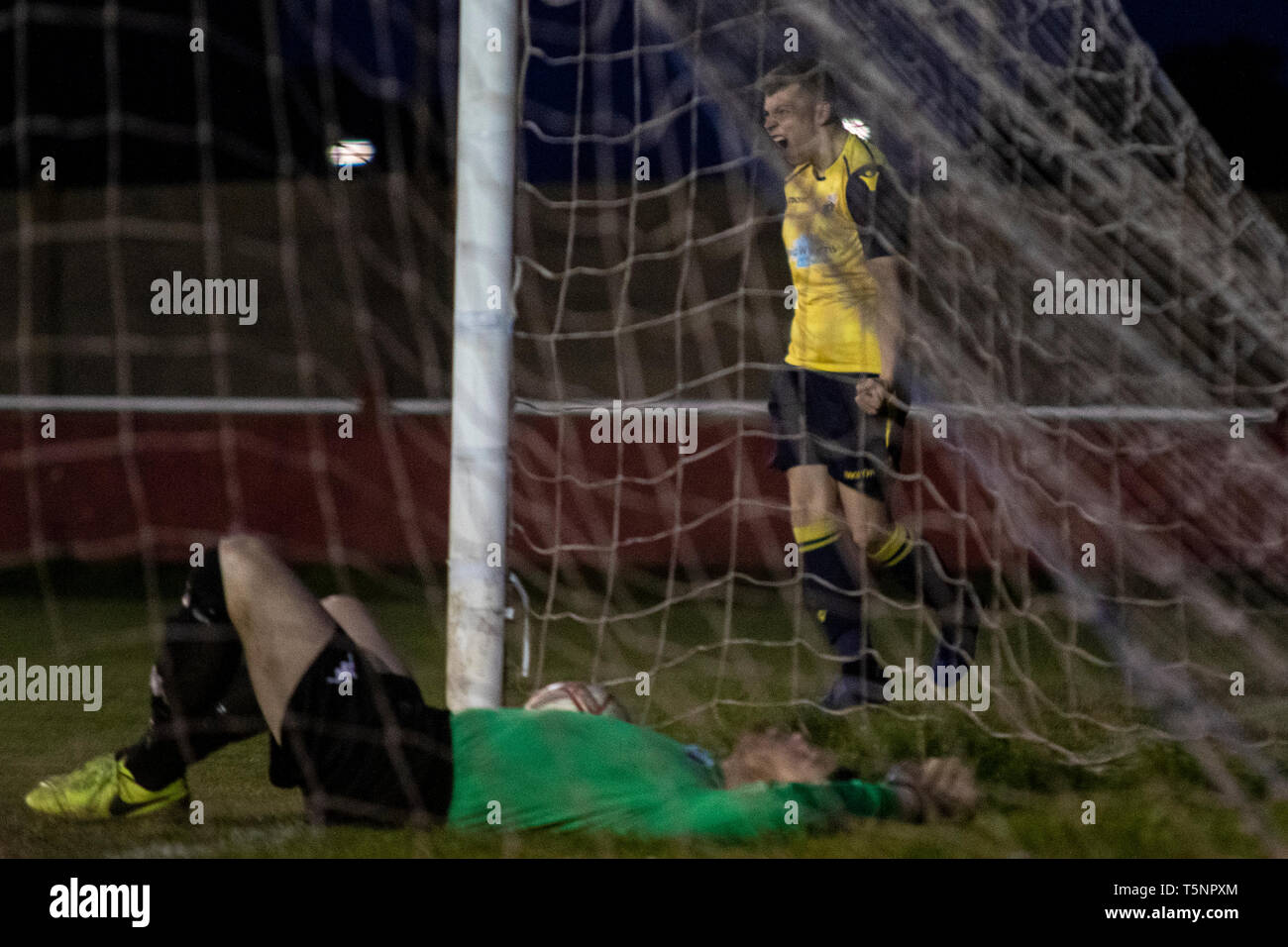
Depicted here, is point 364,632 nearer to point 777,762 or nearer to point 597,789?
point 597,789

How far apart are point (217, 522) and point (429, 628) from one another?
2.21 meters

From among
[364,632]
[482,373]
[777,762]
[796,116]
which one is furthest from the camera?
[796,116]

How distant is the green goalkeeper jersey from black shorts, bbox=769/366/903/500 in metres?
1.18

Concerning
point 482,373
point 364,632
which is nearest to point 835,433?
point 482,373

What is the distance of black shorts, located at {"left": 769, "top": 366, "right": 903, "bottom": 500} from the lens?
3539 millimetres

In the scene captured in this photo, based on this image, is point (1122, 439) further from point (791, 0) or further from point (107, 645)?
point (107, 645)

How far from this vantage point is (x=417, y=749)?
2412 mm

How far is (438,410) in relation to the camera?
7.07 meters

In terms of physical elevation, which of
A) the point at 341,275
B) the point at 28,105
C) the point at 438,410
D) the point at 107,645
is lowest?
the point at 107,645

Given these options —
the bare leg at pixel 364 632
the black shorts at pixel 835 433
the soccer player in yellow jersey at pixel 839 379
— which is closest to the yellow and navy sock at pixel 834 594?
the soccer player in yellow jersey at pixel 839 379

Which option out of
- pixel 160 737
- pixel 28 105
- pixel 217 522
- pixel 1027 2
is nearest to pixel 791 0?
pixel 1027 2

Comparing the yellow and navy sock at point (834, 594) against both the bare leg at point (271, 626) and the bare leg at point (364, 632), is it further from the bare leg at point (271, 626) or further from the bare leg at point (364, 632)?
the bare leg at point (271, 626)

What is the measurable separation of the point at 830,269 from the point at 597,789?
5.22 feet

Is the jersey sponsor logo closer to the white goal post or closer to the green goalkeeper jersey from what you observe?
the white goal post
